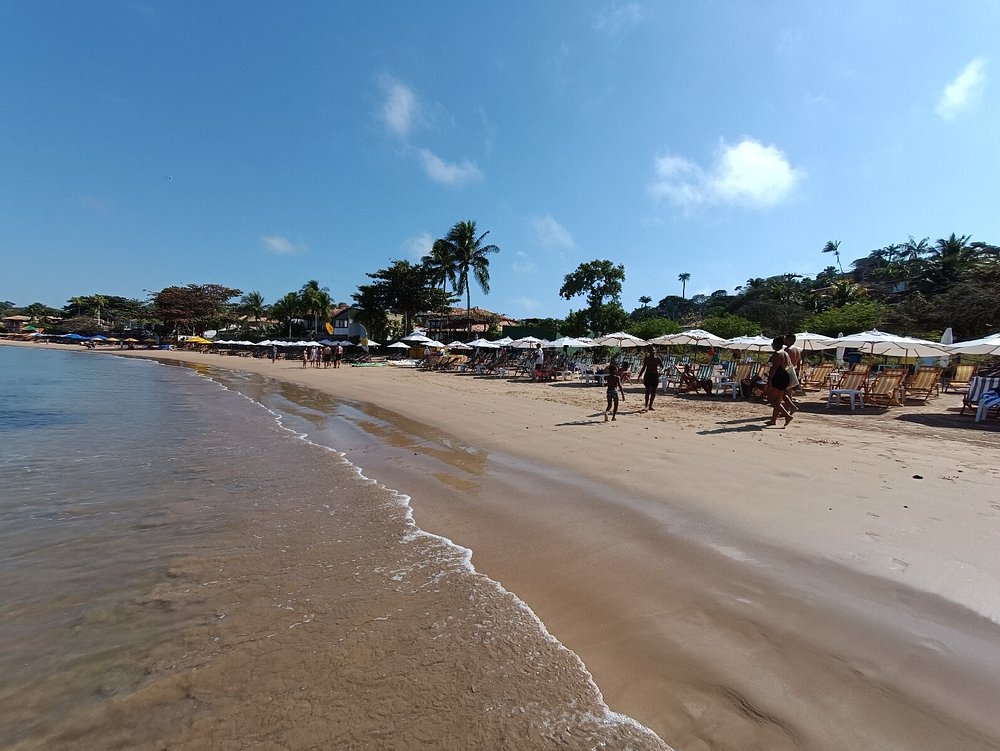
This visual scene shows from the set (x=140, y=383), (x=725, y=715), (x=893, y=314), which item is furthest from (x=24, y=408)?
(x=893, y=314)

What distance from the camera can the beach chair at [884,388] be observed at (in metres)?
11.1

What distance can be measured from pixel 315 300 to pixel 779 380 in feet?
189

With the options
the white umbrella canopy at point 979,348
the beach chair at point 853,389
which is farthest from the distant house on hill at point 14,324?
the white umbrella canopy at point 979,348

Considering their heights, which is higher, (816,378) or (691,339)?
(691,339)

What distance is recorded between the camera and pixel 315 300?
190 feet

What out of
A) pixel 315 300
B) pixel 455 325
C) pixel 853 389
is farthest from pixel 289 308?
pixel 853 389

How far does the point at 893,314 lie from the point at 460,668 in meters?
43.1

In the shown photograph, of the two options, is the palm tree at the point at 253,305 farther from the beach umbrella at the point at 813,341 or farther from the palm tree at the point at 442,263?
the beach umbrella at the point at 813,341

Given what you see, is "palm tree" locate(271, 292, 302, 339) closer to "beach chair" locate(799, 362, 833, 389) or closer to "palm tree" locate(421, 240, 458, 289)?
"palm tree" locate(421, 240, 458, 289)

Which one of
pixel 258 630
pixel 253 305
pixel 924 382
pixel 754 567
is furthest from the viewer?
pixel 253 305

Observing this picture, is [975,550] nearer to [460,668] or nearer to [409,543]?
[460,668]

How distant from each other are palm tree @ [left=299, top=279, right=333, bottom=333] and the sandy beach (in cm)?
5582

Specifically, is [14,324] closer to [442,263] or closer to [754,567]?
[442,263]

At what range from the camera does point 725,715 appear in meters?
2.01
